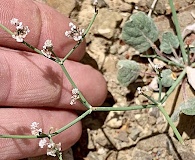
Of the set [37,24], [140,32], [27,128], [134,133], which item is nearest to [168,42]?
[140,32]

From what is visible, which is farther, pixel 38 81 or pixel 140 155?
pixel 140 155

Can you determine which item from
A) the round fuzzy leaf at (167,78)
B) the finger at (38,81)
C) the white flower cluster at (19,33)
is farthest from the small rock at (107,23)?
the white flower cluster at (19,33)

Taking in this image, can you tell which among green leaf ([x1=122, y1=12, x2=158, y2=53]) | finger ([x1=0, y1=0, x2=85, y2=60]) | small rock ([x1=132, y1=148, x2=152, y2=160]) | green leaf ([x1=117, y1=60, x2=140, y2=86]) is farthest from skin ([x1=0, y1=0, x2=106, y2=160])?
small rock ([x1=132, y1=148, x2=152, y2=160])

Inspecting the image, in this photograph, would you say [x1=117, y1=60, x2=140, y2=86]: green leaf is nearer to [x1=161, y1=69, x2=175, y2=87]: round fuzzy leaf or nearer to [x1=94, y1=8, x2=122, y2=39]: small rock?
[x1=161, y1=69, x2=175, y2=87]: round fuzzy leaf

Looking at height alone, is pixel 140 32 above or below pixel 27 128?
above

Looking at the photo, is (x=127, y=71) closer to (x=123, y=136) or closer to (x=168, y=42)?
(x=168, y=42)

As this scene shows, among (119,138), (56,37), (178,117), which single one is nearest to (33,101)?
(56,37)
